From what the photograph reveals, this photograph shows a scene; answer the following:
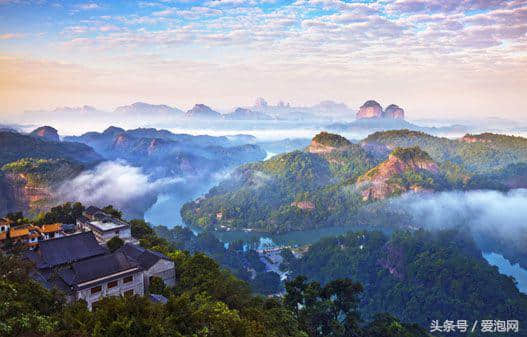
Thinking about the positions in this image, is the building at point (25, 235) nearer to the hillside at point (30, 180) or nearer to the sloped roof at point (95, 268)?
the sloped roof at point (95, 268)

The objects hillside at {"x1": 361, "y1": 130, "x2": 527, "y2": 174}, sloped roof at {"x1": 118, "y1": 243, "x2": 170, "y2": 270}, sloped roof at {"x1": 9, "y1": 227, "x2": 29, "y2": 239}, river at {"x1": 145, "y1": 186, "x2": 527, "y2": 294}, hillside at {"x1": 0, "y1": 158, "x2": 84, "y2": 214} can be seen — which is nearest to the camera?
sloped roof at {"x1": 118, "y1": 243, "x2": 170, "y2": 270}

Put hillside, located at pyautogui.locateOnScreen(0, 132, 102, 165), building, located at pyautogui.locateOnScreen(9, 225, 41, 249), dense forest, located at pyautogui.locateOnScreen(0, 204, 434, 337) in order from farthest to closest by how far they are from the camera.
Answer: hillside, located at pyautogui.locateOnScreen(0, 132, 102, 165) → building, located at pyautogui.locateOnScreen(9, 225, 41, 249) → dense forest, located at pyautogui.locateOnScreen(0, 204, 434, 337)

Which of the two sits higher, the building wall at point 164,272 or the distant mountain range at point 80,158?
the building wall at point 164,272

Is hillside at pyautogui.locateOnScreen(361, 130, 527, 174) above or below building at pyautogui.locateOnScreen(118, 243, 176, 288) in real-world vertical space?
below

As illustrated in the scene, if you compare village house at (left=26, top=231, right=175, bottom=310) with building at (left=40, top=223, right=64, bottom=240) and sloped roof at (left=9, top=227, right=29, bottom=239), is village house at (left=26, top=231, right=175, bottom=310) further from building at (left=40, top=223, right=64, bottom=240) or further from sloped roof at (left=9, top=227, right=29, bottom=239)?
building at (left=40, top=223, right=64, bottom=240)

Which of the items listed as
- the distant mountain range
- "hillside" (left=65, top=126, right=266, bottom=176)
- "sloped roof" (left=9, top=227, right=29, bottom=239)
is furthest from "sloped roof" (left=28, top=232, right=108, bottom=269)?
"hillside" (left=65, top=126, right=266, bottom=176)

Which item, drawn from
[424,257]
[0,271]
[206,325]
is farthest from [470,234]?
[0,271]

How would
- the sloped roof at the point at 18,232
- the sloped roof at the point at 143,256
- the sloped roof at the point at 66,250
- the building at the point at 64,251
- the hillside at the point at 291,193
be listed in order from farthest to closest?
the hillside at the point at 291,193
the sloped roof at the point at 18,232
the sloped roof at the point at 143,256
the sloped roof at the point at 66,250
the building at the point at 64,251

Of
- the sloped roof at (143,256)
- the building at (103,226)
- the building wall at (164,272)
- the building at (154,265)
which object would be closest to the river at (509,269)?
the building wall at (164,272)
